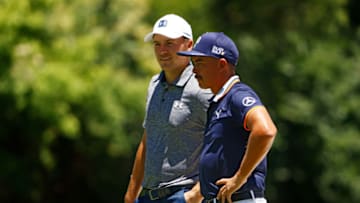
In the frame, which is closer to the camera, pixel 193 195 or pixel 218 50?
pixel 218 50

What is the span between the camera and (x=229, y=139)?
4945 millimetres

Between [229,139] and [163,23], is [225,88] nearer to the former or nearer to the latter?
[229,139]

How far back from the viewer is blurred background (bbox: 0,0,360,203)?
14344mm

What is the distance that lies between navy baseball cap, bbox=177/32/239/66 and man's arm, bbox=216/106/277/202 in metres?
0.37

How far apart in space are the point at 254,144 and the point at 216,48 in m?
0.58

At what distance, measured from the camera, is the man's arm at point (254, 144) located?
4705mm

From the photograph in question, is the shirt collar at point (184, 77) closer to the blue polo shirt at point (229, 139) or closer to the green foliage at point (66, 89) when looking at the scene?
the blue polo shirt at point (229, 139)

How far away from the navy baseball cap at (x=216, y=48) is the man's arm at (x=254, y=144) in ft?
1.22

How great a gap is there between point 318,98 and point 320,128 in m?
0.53

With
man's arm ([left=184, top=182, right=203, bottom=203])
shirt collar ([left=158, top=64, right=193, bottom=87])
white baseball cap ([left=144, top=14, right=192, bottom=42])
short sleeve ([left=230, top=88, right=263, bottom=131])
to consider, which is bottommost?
man's arm ([left=184, top=182, right=203, bottom=203])

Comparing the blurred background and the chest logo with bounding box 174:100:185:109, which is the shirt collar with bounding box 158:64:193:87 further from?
the blurred background

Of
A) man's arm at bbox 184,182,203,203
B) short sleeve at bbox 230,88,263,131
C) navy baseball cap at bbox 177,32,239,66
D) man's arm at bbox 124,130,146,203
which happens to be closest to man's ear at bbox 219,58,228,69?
navy baseball cap at bbox 177,32,239,66

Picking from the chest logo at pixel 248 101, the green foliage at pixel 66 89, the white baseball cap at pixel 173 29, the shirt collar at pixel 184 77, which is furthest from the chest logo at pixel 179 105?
the green foliage at pixel 66 89

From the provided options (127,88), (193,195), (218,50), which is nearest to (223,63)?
(218,50)
